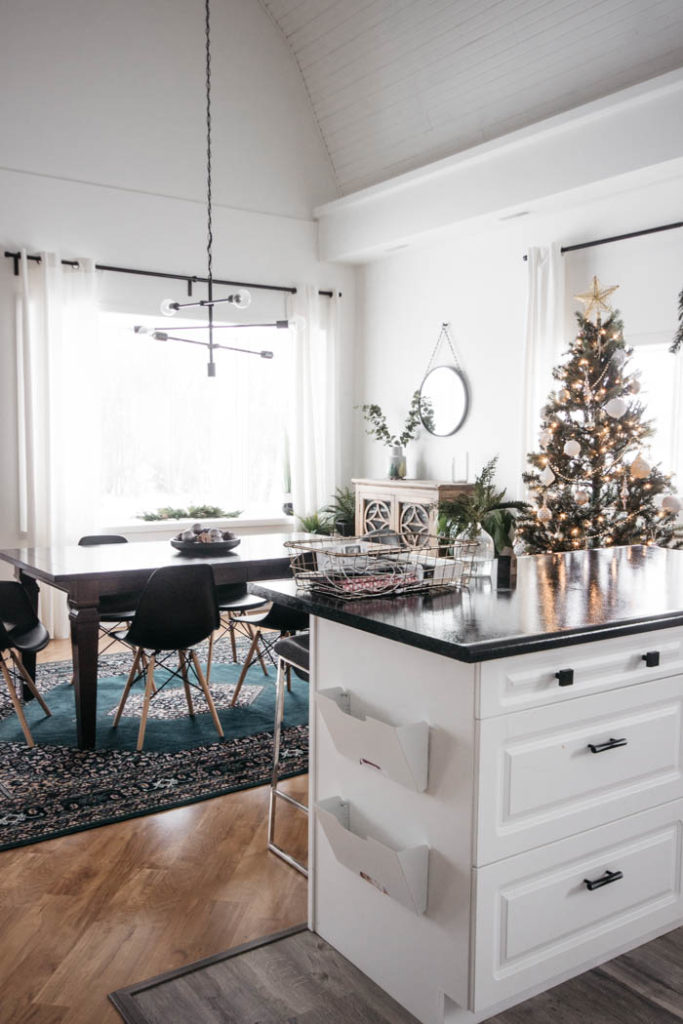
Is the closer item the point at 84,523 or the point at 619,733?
the point at 619,733

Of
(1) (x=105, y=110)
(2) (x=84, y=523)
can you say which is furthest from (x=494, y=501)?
(1) (x=105, y=110)

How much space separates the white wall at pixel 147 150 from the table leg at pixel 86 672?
2.56 m

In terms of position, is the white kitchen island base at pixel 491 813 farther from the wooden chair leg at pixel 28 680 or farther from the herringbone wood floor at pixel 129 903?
the wooden chair leg at pixel 28 680

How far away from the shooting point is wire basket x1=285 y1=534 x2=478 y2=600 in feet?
7.64

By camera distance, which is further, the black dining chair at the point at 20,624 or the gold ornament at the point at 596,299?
the gold ornament at the point at 596,299

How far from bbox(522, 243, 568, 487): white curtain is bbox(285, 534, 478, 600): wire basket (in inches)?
130

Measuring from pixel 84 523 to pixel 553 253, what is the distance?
370 cm

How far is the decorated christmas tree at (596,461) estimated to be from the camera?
16.1 ft

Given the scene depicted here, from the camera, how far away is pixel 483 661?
71.6 inches

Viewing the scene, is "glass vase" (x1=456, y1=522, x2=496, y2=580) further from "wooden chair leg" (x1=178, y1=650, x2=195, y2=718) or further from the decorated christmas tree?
the decorated christmas tree

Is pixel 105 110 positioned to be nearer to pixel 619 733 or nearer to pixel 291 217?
pixel 291 217

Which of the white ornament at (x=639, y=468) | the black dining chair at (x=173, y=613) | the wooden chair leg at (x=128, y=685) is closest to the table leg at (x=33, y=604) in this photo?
the wooden chair leg at (x=128, y=685)

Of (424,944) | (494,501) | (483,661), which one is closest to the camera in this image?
(483,661)

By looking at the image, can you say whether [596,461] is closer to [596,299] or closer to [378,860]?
[596,299]
